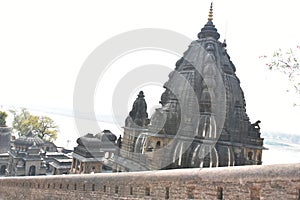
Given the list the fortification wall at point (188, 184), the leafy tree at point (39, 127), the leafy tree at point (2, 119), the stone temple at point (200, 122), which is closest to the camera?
the fortification wall at point (188, 184)

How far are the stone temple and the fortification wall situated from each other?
17.9 ft

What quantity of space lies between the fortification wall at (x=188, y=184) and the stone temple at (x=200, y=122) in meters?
5.45

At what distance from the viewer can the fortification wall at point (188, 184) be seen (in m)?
6.00

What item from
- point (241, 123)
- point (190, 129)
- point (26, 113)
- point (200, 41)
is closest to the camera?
point (190, 129)

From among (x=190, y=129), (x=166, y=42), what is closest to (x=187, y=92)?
(x=190, y=129)

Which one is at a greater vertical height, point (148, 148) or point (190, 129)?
point (190, 129)

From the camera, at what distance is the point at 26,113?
50000 mm

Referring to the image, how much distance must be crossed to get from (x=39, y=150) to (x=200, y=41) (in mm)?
18219

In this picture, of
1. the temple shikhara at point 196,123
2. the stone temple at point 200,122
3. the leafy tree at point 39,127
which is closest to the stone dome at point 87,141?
the temple shikhara at point 196,123

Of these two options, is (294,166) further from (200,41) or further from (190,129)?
(200,41)

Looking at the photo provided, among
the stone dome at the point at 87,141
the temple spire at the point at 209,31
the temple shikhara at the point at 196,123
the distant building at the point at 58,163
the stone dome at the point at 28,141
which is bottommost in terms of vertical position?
the distant building at the point at 58,163

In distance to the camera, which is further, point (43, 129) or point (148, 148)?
point (43, 129)

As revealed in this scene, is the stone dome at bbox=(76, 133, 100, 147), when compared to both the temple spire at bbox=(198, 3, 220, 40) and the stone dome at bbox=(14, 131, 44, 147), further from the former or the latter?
the temple spire at bbox=(198, 3, 220, 40)

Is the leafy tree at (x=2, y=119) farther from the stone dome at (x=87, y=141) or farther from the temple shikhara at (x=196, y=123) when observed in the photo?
the temple shikhara at (x=196, y=123)
